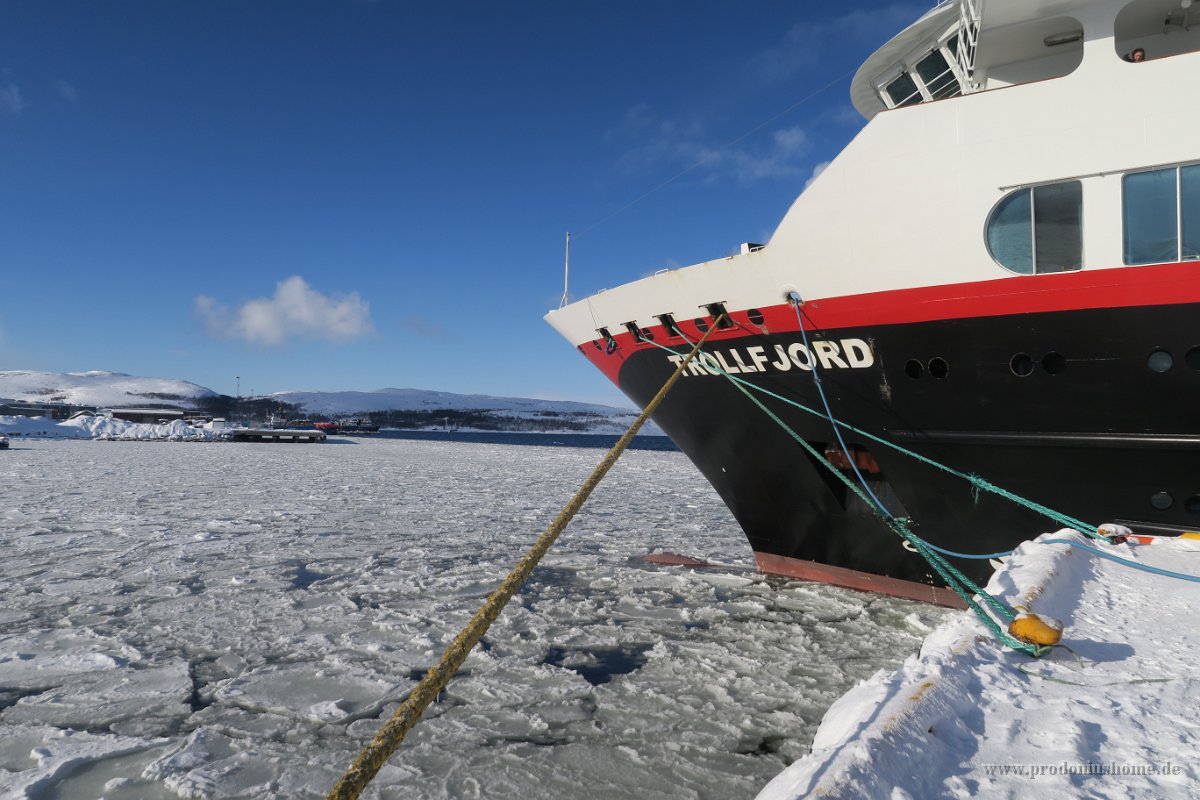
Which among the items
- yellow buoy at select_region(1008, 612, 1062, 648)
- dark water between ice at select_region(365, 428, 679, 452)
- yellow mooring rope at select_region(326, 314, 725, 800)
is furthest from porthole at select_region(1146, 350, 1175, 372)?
dark water between ice at select_region(365, 428, 679, 452)

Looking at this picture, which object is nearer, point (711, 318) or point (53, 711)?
point (53, 711)

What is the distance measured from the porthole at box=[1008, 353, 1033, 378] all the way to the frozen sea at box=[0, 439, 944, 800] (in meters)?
2.35

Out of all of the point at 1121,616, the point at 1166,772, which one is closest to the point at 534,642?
the point at 1121,616

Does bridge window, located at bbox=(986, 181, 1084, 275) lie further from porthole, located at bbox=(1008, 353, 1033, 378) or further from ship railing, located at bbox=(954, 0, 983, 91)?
ship railing, located at bbox=(954, 0, 983, 91)

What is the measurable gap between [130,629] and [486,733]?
352cm

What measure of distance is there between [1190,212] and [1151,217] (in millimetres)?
196

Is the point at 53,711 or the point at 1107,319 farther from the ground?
the point at 1107,319

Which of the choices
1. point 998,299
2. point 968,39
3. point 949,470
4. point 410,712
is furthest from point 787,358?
point 410,712

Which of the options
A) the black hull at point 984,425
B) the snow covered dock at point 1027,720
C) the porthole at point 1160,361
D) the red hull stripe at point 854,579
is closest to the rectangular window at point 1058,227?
the black hull at point 984,425

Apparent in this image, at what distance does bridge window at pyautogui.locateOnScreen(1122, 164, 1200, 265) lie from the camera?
4.28 m

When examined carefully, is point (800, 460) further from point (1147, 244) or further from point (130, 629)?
point (130, 629)

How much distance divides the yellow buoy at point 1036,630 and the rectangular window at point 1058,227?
3095 mm

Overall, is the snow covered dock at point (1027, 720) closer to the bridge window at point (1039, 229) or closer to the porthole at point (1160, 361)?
the porthole at point (1160, 361)

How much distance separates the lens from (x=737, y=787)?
10.8 ft
